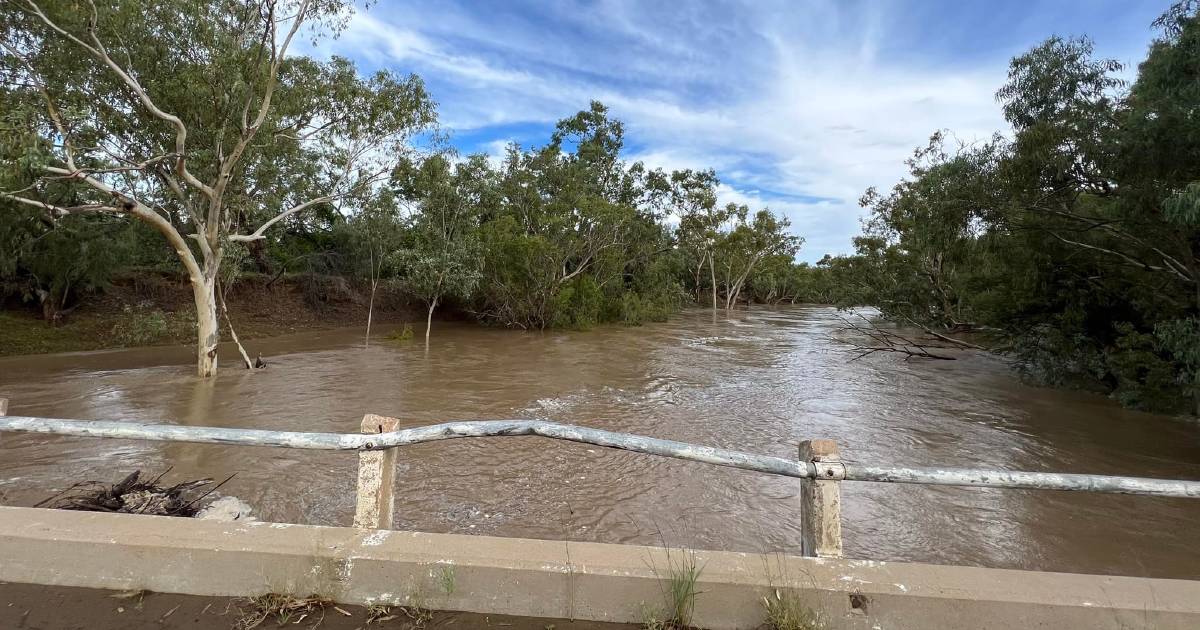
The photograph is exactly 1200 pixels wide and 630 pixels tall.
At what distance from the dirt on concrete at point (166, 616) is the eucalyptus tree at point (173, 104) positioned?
782 centimetres

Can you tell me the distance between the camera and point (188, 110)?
10875mm

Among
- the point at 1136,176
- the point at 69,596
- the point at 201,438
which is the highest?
the point at 1136,176

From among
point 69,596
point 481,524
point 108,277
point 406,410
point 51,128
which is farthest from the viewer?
point 108,277

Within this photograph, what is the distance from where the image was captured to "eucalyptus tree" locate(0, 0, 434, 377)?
30.9ft

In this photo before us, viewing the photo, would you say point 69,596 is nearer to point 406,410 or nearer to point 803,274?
point 406,410

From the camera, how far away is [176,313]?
19500 mm

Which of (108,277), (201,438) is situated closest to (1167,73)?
(201,438)

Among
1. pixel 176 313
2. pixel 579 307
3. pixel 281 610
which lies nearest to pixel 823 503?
pixel 281 610

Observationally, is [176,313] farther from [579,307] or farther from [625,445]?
[625,445]

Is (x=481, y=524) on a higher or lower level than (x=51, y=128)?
lower

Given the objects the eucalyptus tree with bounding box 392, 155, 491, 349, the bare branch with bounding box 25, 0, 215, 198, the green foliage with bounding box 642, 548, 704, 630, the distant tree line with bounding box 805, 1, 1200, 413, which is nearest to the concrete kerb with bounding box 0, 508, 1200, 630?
the green foliage with bounding box 642, 548, 704, 630

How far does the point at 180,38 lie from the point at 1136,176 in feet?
53.9

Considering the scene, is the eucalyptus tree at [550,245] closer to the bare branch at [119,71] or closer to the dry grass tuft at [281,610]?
the bare branch at [119,71]

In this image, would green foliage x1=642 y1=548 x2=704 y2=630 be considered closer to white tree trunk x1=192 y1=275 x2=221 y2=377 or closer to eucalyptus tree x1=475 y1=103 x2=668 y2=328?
white tree trunk x1=192 y1=275 x2=221 y2=377
